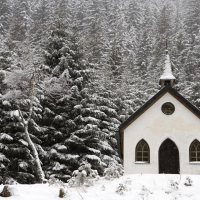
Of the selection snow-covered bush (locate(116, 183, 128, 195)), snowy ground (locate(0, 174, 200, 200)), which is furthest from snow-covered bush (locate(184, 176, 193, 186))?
snow-covered bush (locate(116, 183, 128, 195))

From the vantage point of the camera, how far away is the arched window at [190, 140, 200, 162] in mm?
21312

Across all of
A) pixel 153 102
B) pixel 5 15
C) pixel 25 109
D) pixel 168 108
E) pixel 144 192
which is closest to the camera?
pixel 144 192

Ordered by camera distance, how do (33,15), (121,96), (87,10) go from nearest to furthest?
(121,96)
(33,15)
(87,10)

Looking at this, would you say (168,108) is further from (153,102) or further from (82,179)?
(82,179)

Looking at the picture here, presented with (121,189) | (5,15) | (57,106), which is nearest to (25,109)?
(57,106)

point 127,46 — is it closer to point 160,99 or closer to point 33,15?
point 33,15

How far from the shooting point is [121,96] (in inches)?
1352

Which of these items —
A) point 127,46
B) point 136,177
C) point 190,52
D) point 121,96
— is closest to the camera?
point 136,177

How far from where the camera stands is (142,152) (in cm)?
2180

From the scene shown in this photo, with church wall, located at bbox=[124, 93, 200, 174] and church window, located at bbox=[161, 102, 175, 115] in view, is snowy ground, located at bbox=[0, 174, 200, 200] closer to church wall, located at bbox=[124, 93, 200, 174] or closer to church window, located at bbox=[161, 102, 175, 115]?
church wall, located at bbox=[124, 93, 200, 174]

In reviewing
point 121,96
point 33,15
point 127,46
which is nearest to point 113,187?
point 121,96

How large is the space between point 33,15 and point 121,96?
44583mm

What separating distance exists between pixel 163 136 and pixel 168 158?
4.57 ft

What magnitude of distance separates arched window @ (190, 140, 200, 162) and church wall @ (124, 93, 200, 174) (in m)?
0.25
